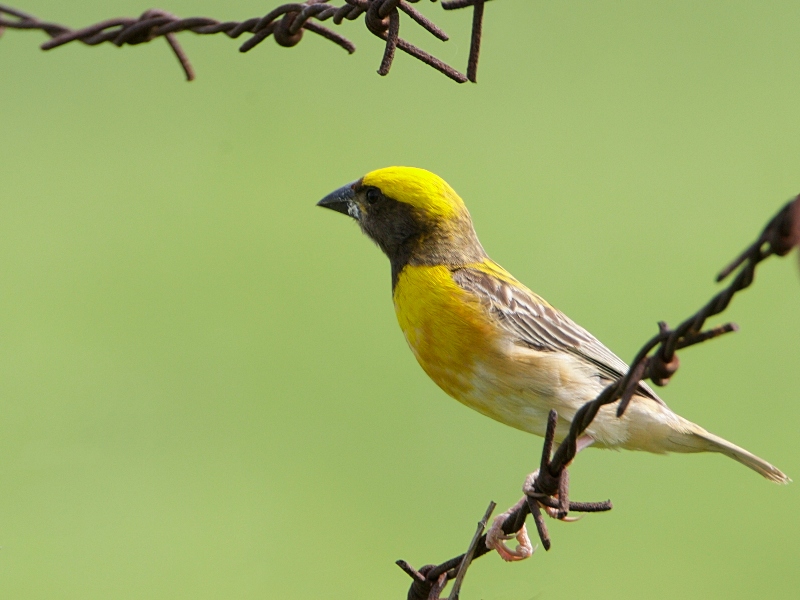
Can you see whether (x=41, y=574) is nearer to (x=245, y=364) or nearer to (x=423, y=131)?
(x=245, y=364)

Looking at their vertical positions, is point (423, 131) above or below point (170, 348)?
above

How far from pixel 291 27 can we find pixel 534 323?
5.15ft

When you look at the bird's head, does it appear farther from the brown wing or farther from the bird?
the brown wing

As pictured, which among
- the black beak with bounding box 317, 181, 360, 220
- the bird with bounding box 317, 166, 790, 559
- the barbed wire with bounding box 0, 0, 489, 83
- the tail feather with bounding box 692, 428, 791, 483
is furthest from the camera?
the black beak with bounding box 317, 181, 360, 220

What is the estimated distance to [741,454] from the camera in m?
4.14

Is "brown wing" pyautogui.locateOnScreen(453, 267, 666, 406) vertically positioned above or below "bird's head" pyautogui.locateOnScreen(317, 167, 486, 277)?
below

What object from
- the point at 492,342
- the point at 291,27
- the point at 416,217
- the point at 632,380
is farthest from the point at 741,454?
the point at 291,27

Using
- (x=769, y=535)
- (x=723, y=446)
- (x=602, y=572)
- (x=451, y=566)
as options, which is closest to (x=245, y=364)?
(x=602, y=572)

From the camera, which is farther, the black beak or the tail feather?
the black beak

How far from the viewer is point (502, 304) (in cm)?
415

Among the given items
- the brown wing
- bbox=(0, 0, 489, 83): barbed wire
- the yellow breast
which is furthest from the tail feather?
bbox=(0, 0, 489, 83): barbed wire

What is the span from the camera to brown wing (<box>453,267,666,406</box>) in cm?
412

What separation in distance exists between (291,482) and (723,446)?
A: 389 cm

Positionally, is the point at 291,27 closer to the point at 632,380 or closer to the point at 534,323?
the point at 534,323
